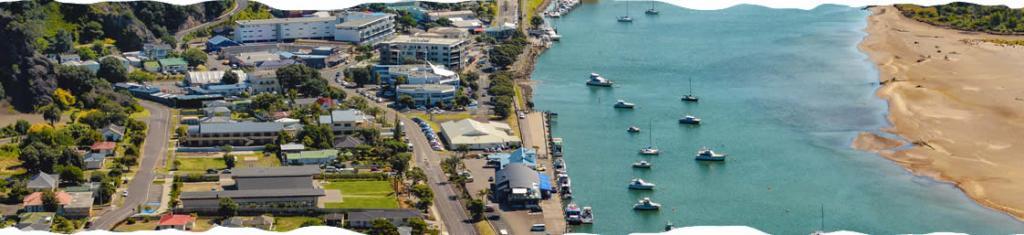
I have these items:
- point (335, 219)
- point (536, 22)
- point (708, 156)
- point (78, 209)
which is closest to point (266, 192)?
point (335, 219)

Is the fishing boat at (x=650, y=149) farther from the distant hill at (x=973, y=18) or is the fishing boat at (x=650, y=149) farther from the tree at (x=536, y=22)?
the tree at (x=536, y=22)

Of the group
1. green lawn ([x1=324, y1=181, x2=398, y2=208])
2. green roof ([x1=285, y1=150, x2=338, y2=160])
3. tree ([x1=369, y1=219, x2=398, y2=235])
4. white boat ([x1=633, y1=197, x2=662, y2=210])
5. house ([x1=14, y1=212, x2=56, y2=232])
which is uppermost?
tree ([x1=369, y1=219, x2=398, y2=235])

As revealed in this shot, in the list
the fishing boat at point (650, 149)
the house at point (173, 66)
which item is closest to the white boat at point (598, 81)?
the fishing boat at point (650, 149)

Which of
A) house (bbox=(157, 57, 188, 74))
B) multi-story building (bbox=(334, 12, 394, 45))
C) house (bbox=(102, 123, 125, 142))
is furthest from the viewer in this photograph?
multi-story building (bbox=(334, 12, 394, 45))

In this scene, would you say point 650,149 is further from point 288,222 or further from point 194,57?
point 194,57

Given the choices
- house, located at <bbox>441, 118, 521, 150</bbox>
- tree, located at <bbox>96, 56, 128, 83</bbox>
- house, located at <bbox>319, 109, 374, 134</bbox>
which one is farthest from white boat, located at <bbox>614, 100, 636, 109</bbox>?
tree, located at <bbox>96, 56, 128, 83</bbox>

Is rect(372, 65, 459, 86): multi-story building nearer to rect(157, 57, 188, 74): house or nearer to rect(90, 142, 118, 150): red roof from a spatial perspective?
rect(157, 57, 188, 74): house
